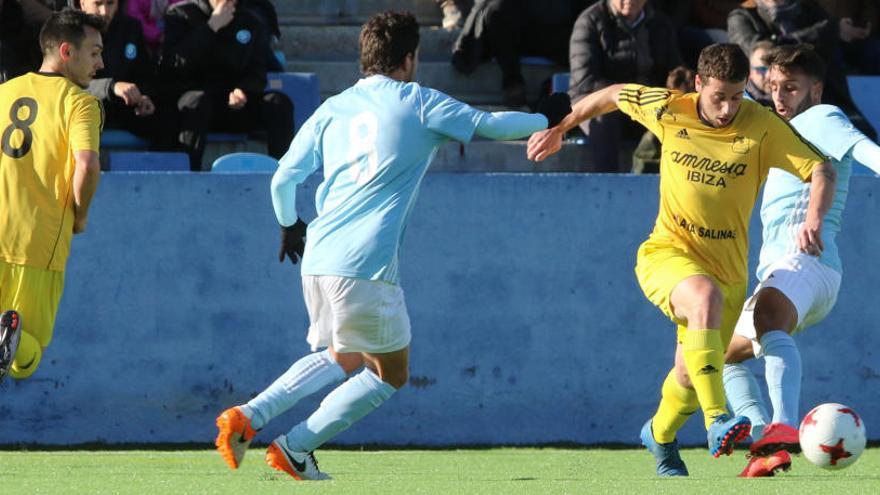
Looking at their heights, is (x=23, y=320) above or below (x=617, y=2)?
below

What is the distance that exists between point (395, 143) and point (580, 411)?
3.31 m

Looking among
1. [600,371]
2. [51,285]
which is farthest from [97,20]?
[600,371]

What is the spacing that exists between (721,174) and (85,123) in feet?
8.78

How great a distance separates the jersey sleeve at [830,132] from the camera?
7266 mm

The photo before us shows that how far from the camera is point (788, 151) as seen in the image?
23.0 ft

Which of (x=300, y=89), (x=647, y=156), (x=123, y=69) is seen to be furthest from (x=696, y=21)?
(x=123, y=69)

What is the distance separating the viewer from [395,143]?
653 centimetres

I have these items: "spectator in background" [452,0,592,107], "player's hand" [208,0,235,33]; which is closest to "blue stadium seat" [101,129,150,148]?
"player's hand" [208,0,235,33]

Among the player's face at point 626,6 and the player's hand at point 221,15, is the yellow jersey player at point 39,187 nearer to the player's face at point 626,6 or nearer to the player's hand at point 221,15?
the player's hand at point 221,15

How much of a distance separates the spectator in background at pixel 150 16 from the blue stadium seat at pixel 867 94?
4622 mm

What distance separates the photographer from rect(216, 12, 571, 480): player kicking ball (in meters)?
6.51

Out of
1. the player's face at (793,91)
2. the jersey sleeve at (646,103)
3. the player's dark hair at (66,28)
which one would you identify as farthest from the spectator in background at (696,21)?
the player's dark hair at (66,28)

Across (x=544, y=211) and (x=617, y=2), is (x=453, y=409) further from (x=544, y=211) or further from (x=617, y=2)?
(x=617, y=2)

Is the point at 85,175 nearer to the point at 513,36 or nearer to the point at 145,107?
the point at 145,107
